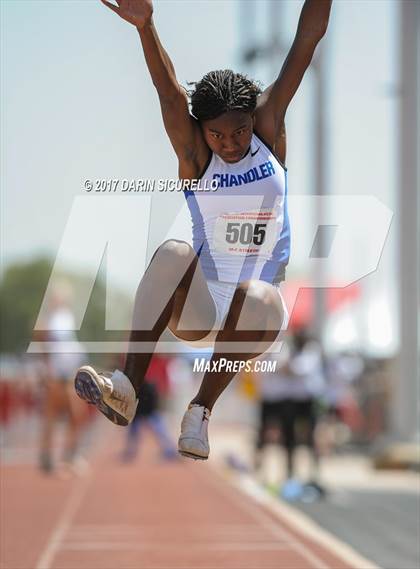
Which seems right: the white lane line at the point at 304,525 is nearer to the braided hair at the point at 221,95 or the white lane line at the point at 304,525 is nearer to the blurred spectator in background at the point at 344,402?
the blurred spectator in background at the point at 344,402

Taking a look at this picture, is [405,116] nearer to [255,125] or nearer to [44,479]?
[44,479]

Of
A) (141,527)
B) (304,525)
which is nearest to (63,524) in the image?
(141,527)

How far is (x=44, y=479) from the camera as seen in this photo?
12.8 metres

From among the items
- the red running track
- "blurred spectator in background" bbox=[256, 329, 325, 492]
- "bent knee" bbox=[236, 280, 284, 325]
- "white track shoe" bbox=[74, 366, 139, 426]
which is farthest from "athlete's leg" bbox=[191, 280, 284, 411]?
"blurred spectator in background" bbox=[256, 329, 325, 492]

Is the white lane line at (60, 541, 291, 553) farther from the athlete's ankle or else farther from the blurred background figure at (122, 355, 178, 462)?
the blurred background figure at (122, 355, 178, 462)

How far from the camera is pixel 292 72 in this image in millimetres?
5508

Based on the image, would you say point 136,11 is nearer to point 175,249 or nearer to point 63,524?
point 175,249

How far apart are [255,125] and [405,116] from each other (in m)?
10.8

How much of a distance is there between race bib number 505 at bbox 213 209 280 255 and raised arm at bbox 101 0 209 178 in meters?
0.25

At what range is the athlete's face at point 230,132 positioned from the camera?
5.25 m

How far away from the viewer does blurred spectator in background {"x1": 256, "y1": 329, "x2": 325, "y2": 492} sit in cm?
1287

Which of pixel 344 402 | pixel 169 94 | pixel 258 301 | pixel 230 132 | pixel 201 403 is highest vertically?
pixel 344 402

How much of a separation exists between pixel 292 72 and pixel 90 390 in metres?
1.67

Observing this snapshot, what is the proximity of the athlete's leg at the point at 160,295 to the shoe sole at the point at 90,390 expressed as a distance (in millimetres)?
162
